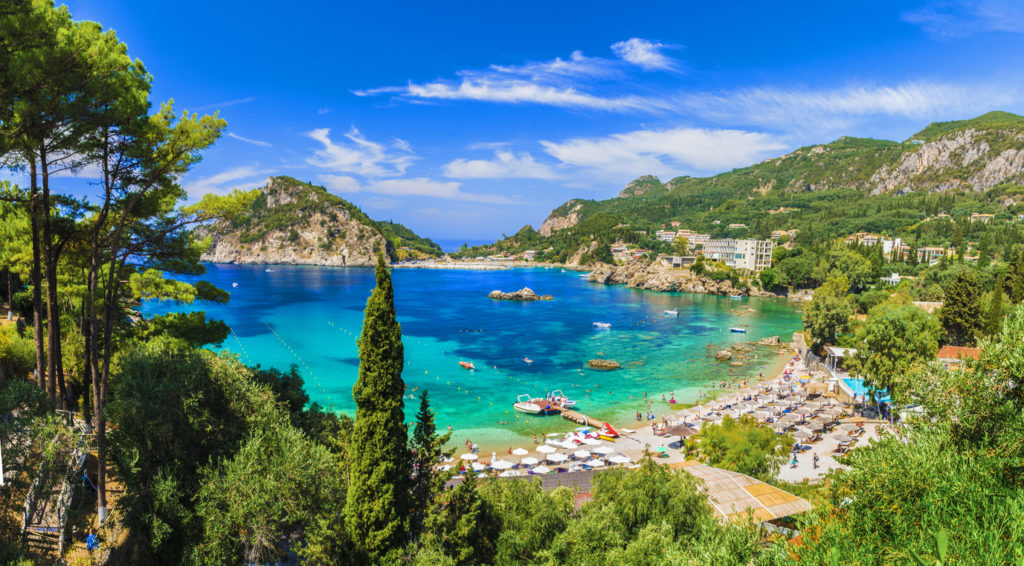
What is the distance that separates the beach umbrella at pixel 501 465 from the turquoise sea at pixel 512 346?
9.97ft

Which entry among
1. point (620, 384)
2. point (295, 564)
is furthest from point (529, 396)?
point (295, 564)

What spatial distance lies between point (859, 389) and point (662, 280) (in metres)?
68.7

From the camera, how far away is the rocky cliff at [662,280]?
8731cm

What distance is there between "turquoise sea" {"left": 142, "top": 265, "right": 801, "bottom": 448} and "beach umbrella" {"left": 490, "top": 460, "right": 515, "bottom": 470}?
3.04 m

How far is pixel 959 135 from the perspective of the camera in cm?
15125

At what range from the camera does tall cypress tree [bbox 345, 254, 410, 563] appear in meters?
8.04

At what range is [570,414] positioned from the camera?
1059 inches

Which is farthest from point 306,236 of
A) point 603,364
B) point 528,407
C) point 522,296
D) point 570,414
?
point 570,414

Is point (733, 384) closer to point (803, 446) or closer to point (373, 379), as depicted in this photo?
point (803, 446)

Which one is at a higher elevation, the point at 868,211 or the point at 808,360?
the point at 868,211

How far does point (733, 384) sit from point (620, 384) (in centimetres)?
771

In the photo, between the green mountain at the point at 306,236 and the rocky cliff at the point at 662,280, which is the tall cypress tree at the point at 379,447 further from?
the green mountain at the point at 306,236

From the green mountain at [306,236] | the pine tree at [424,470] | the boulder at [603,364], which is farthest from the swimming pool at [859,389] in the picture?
the green mountain at [306,236]

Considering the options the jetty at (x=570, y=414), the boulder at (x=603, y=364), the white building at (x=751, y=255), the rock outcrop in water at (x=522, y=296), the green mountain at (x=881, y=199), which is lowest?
the jetty at (x=570, y=414)
